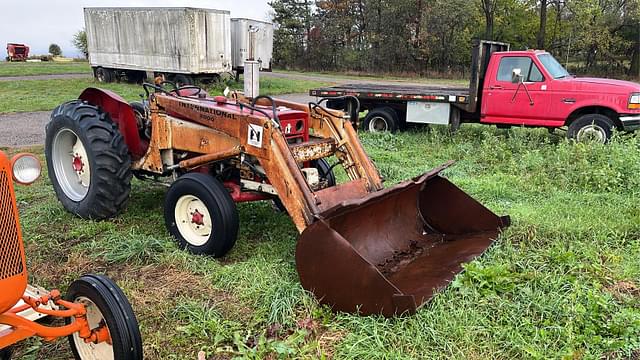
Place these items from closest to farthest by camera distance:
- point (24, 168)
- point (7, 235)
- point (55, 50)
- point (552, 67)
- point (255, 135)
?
point (7, 235), point (24, 168), point (255, 135), point (552, 67), point (55, 50)

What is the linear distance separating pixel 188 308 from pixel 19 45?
43914mm

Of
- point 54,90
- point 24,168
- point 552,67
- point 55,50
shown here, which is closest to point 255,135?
point 24,168

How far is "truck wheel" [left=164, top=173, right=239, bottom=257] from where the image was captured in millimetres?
4188

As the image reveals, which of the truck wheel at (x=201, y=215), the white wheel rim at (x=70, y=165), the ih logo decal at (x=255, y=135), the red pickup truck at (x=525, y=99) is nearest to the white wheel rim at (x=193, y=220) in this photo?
the truck wheel at (x=201, y=215)

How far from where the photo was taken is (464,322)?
3.38 m

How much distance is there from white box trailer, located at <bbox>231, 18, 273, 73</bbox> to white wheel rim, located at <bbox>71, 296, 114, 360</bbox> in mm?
17936

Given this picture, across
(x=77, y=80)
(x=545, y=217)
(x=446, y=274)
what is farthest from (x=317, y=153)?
(x=77, y=80)

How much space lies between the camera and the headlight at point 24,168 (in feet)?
8.03

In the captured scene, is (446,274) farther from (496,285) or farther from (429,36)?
(429,36)

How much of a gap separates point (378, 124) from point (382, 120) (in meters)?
0.16

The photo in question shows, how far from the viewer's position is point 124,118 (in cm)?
530

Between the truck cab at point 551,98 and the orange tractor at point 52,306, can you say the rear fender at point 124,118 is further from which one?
the truck cab at point 551,98

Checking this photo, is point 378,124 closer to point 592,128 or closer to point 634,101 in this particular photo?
point 592,128

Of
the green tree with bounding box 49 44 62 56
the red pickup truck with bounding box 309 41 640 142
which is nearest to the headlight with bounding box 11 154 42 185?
the red pickup truck with bounding box 309 41 640 142
